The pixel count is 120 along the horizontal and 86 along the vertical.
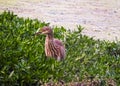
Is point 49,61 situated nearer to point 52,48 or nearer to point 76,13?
point 52,48

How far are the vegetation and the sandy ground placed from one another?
2.92 m

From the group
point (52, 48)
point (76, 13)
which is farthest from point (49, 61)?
point (76, 13)

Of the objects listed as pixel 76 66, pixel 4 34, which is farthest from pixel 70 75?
pixel 4 34

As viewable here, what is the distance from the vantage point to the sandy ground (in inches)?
362

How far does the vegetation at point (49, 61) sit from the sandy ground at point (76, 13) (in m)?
2.92

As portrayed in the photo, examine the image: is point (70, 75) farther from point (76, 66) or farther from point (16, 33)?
point (16, 33)

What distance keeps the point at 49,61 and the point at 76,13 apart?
Result: 5810 millimetres

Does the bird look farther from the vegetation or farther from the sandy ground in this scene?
the sandy ground

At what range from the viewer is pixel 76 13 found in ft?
34.1

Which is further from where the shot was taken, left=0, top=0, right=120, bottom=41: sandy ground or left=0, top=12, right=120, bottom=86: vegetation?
left=0, top=0, right=120, bottom=41: sandy ground

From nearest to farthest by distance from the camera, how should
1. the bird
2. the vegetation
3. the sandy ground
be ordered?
the vegetation, the bird, the sandy ground

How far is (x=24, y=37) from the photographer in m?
5.34

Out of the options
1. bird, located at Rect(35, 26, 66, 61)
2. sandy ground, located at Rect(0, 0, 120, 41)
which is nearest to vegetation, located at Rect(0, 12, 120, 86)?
bird, located at Rect(35, 26, 66, 61)

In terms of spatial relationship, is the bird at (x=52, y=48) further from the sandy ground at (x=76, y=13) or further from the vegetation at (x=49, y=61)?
the sandy ground at (x=76, y=13)
